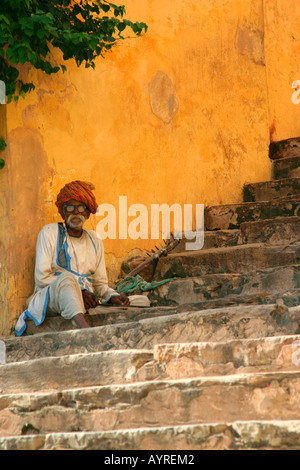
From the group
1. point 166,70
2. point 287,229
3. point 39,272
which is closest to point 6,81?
point 39,272

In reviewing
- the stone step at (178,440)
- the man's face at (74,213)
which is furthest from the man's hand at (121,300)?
the stone step at (178,440)

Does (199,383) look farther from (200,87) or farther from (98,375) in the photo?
(200,87)

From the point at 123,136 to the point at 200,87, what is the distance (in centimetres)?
121

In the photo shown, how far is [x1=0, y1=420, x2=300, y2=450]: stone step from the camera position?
312 centimetres

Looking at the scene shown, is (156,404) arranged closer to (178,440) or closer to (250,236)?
(178,440)

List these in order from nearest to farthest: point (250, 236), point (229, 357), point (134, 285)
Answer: point (229, 357) < point (134, 285) < point (250, 236)

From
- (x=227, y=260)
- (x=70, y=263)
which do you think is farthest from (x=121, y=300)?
(x=227, y=260)

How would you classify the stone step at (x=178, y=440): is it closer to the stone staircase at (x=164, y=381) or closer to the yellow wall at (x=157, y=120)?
the stone staircase at (x=164, y=381)

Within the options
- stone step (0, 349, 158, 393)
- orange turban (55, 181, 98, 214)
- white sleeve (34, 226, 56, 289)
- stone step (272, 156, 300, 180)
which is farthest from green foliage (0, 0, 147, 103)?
stone step (0, 349, 158, 393)

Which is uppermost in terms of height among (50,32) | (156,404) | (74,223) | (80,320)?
(50,32)

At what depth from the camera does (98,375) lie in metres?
4.12

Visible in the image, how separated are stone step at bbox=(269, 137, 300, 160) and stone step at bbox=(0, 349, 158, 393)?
487 centimetres

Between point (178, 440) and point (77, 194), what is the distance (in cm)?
318

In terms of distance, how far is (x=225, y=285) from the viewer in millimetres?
6109
